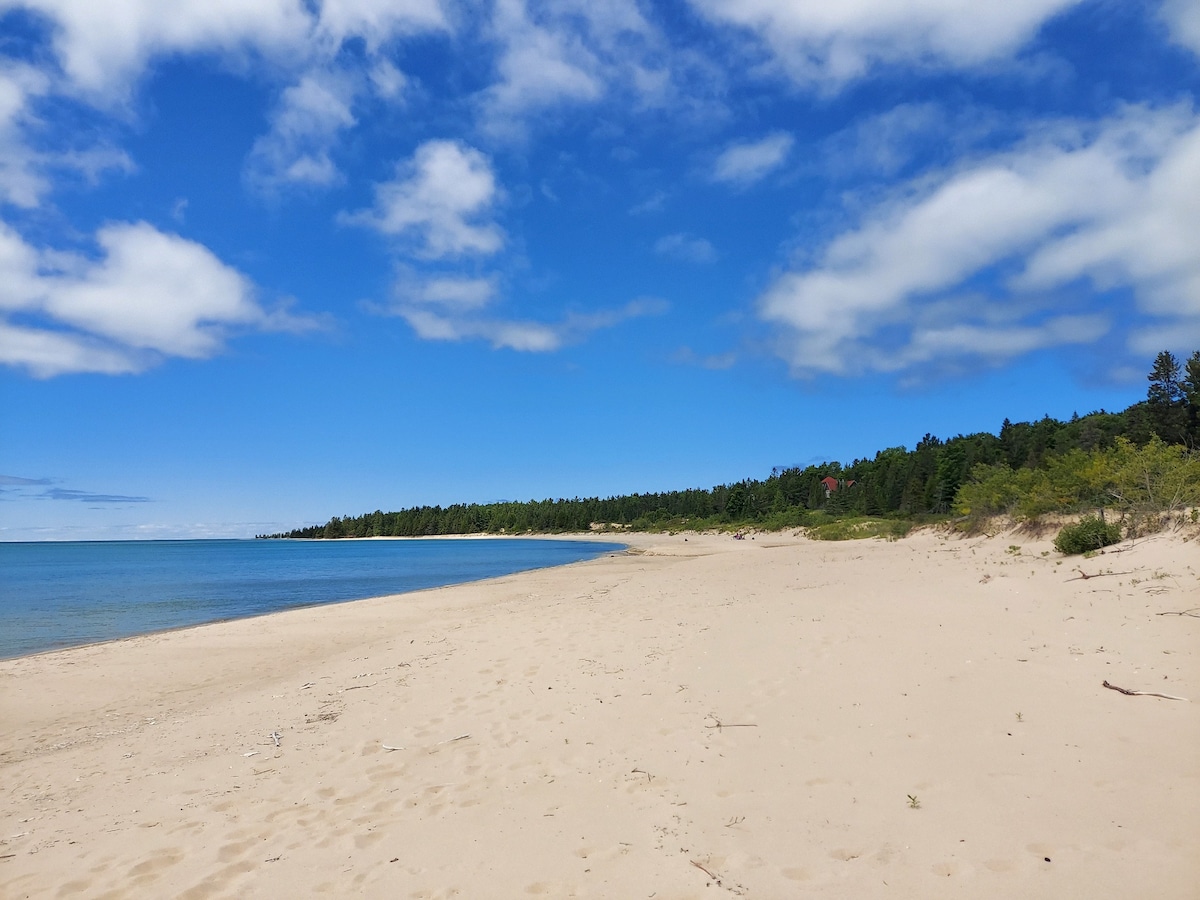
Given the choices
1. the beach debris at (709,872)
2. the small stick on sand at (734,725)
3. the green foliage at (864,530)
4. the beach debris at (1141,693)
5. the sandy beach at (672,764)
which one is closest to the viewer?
the beach debris at (709,872)

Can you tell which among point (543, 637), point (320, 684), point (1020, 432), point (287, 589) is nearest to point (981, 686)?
point (543, 637)

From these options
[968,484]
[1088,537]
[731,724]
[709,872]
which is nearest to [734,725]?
[731,724]

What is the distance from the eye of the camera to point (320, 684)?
429 inches

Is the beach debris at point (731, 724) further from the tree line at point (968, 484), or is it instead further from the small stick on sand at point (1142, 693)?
the tree line at point (968, 484)

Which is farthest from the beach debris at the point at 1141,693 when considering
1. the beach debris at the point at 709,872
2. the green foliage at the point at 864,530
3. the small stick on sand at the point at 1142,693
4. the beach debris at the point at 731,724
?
the green foliage at the point at 864,530

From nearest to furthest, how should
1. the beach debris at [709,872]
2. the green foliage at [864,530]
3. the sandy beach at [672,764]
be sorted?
the beach debris at [709,872], the sandy beach at [672,764], the green foliage at [864,530]

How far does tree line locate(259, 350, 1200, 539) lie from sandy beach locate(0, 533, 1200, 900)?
29.1 feet

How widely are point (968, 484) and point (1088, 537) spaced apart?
19829 millimetres

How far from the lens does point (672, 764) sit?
19.7 ft

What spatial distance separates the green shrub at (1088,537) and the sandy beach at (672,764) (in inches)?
129

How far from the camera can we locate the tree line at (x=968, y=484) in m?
19.4

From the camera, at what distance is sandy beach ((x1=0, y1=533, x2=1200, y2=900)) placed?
4.19 meters

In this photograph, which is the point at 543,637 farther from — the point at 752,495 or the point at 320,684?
the point at 752,495

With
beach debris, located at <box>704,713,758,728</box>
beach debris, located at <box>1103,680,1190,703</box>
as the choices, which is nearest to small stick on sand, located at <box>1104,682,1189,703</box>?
beach debris, located at <box>1103,680,1190,703</box>
